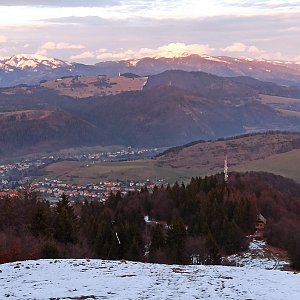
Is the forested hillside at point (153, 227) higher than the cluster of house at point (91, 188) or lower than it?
higher

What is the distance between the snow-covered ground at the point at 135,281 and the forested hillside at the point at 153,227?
30.0 feet

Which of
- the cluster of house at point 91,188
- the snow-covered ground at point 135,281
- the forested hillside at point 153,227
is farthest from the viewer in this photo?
the cluster of house at point 91,188

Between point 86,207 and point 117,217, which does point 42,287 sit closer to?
point 117,217

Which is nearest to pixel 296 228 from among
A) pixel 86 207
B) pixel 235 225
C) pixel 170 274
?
pixel 235 225

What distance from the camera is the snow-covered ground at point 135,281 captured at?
80.5 ft

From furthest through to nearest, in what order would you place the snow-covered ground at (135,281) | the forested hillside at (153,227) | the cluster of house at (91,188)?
the cluster of house at (91,188) < the forested hillside at (153,227) < the snow-covered ground at (135,281)

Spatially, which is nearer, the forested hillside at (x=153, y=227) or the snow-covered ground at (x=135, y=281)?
the snow-covered ground at (x=135, y=281)

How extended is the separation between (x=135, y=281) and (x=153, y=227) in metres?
39.6

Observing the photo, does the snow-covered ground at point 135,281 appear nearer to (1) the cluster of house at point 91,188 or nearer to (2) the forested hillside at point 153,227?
(2) the forested hillside at point 153,227

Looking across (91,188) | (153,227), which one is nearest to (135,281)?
(153,227)

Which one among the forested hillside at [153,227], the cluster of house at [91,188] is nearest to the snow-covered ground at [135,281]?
the forested hillside at [153,227]

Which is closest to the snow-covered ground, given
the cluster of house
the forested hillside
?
the forested hillside

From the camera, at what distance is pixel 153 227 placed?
218ft

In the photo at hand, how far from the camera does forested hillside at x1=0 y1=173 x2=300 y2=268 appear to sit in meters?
49.8
